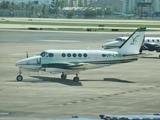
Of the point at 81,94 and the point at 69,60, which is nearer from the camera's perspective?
the point at 81,94

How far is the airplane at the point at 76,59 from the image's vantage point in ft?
162

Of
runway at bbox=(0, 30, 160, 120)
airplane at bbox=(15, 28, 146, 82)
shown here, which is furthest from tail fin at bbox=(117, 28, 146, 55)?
runway at bbox=(0, 30, 160, 120)

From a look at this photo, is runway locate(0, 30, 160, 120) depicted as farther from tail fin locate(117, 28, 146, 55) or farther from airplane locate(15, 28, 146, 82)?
tail fin locate(117, 28, 146, 55)

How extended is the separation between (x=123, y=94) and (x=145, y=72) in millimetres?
16752

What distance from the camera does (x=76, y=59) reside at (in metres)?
50.8

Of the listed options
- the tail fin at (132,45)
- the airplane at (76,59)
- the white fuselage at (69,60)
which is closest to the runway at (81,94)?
the airplane at (76,59)

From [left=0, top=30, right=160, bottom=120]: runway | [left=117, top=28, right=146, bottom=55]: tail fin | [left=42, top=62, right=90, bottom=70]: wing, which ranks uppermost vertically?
[left=117, top=28, right=146, bottom=55]: tail fin

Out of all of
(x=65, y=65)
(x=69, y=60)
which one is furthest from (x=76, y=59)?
(x=65, y=65)

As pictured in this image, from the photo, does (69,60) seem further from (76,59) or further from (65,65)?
(65,65)

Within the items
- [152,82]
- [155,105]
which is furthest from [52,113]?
[152,82]

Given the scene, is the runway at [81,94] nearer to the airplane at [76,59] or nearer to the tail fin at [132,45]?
the airplane at [76,59]

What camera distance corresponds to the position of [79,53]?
167 ft

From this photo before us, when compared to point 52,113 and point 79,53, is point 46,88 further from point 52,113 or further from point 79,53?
point 52,113

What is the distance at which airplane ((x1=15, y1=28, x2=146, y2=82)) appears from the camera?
49.3 meters
